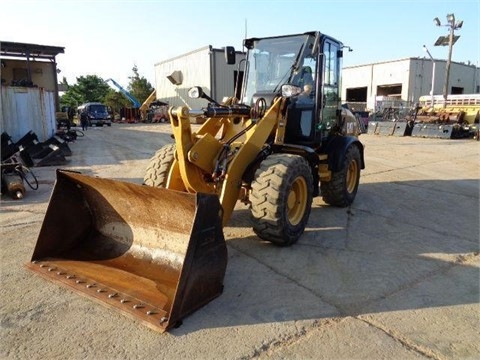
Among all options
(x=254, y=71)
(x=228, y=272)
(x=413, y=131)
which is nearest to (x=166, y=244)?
(x=228, y=272)

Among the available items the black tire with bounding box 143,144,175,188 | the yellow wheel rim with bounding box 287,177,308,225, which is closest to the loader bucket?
the black tire with bounding box 143,144,175,188

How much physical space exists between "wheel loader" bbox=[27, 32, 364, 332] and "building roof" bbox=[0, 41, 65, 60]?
78.6 ft

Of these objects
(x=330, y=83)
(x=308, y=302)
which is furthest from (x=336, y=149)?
(x=308, y=302)

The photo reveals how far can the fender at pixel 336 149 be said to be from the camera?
19.3 ft

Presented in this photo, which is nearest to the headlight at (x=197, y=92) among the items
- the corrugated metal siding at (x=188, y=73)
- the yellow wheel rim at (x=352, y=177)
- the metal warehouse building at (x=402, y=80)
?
the yellow wheel rim at (x=352, y=177)

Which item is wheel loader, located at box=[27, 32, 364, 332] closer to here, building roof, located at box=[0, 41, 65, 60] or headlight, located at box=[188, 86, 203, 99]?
headlight, located at box=[188, 86, 203, 99]

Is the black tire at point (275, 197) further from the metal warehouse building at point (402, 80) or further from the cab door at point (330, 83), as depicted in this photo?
the metal warehouse building at point (402, 80)

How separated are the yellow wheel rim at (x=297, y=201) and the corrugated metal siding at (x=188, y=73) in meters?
21.3

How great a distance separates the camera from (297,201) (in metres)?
4.73

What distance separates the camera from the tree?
48.6 meters

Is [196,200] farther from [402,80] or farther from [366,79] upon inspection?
[366,79]

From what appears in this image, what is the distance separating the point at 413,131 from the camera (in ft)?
64.4

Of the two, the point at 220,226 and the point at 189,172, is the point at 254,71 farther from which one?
the point at 220,226

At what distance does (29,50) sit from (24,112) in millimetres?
15319
